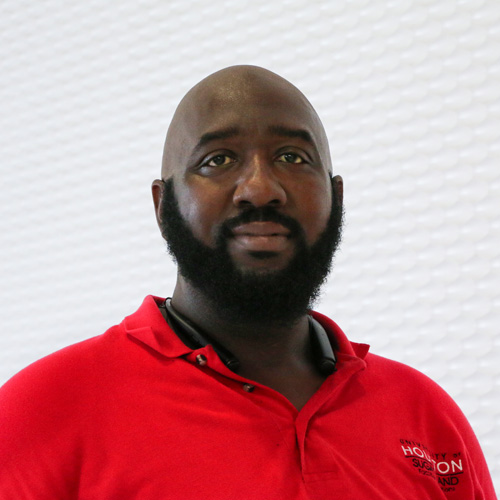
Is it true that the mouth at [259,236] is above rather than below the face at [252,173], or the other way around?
below

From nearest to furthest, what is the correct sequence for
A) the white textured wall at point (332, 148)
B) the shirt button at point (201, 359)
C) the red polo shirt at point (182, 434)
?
the red polo shirt at point (182, 434) → the shirt button at point (201, 359) → the white textured wall at point (332, 148)

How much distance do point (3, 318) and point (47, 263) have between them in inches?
9.0

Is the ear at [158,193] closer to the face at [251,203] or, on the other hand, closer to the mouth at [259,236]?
the face at [251,203]

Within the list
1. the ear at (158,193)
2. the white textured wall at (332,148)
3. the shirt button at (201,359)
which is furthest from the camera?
the white textured wall at (332,148)

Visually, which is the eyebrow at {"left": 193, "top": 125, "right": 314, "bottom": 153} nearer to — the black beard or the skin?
the skin

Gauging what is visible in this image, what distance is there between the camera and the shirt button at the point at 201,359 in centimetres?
113

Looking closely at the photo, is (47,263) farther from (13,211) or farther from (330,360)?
(330,360)

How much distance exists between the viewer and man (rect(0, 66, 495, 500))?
40.5 inches

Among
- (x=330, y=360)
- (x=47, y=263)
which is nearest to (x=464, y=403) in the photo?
(x=330, y=360)

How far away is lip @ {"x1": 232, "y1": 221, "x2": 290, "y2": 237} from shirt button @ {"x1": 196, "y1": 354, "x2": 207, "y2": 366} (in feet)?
0.65

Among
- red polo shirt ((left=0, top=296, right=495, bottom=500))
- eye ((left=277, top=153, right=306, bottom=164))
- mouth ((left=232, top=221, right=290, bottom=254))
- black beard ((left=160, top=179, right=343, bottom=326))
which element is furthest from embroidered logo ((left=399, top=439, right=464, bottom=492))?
eye ((left=277, top=153, right=306, bottom=164))

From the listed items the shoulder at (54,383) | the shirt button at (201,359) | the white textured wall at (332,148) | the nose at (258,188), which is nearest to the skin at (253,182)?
the nose at (258,188)

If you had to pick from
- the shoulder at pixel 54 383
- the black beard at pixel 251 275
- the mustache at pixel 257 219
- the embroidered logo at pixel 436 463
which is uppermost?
the mustache at pixel 257 219

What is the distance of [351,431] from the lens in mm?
1171
